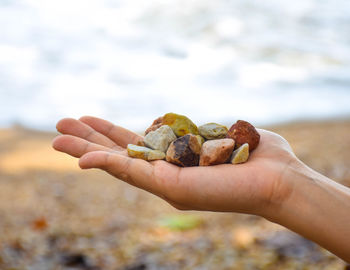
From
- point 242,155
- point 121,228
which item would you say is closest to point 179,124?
point 242,155

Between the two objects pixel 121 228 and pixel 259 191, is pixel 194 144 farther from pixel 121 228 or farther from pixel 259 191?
pixel 121 228

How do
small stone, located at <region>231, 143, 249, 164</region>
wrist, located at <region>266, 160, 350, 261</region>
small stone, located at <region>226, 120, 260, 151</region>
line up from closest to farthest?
1. wrist, located at <region>266, 160, 350, 261</region>
2. small stone, located at <region>231, 143, 249, 164</region>
3. small stone, located at <region>226, 120, 260, 151</region>

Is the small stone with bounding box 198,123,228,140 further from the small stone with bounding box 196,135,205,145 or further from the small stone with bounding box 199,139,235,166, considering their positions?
the small stone with bounding box 199,139,235,166

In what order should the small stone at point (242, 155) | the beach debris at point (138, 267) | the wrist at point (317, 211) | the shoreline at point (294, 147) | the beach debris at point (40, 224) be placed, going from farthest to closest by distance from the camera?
1. the shoreline at point (294, 147)
2. the beach debris at point (40, 224)
3. the beach debris at point (138, 267)
4. the small stone at point (242, 155)
5. the wrist at point (317, 211)

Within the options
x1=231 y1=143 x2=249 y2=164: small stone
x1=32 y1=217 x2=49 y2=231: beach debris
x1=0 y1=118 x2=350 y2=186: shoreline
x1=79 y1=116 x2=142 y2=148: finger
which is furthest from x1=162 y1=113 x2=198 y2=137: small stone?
x1=0 y1=118 x2=350 y2=186: shoreline

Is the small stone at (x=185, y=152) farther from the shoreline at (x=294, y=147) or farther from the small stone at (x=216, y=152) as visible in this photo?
the shoreline at (x=294, y=147)

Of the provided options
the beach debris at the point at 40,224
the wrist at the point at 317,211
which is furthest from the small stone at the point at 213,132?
the beach debris at the point at 40,224
